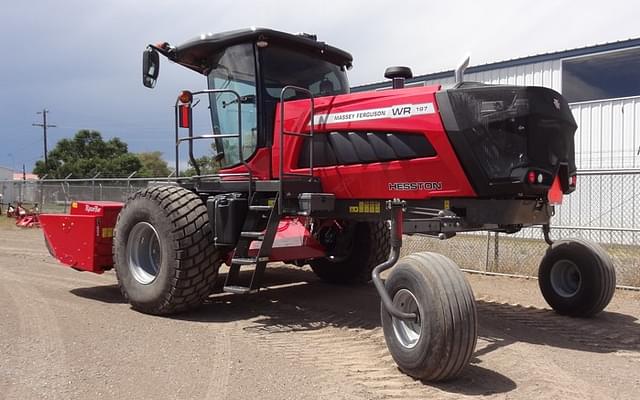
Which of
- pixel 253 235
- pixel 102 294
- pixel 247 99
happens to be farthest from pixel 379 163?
pixel 102 294

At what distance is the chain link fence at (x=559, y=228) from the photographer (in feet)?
30.1

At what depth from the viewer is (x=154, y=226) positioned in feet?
20.9

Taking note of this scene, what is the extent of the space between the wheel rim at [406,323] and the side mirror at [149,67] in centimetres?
381

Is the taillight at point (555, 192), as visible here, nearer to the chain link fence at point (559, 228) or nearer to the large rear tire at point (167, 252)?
the large rear tire at point (167, 252)

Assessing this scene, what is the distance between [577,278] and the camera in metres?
6.41

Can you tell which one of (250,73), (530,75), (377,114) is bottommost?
(377,114)

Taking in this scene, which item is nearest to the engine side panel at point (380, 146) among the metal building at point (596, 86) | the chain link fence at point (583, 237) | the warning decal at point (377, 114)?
the warning decal at point (377, 114)

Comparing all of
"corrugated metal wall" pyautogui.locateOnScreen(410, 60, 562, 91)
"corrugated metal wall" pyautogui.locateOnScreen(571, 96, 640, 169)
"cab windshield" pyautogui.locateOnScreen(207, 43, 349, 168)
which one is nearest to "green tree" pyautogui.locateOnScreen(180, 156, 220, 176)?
"cab windshield" pyautogui.locateOnScreen(207, 43, 349, 168)

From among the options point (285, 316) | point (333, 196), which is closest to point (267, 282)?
point (285, 316)

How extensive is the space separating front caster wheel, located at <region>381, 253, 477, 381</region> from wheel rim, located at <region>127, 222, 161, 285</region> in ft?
10.7

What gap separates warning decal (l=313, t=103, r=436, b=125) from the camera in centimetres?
515

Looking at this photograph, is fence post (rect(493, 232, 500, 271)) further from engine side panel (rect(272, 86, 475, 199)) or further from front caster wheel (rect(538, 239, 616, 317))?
engine side panel (rect(272, 86, 475, 199))

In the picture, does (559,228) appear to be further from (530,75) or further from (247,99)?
(530,75)

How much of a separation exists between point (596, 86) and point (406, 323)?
15142 millimetres
